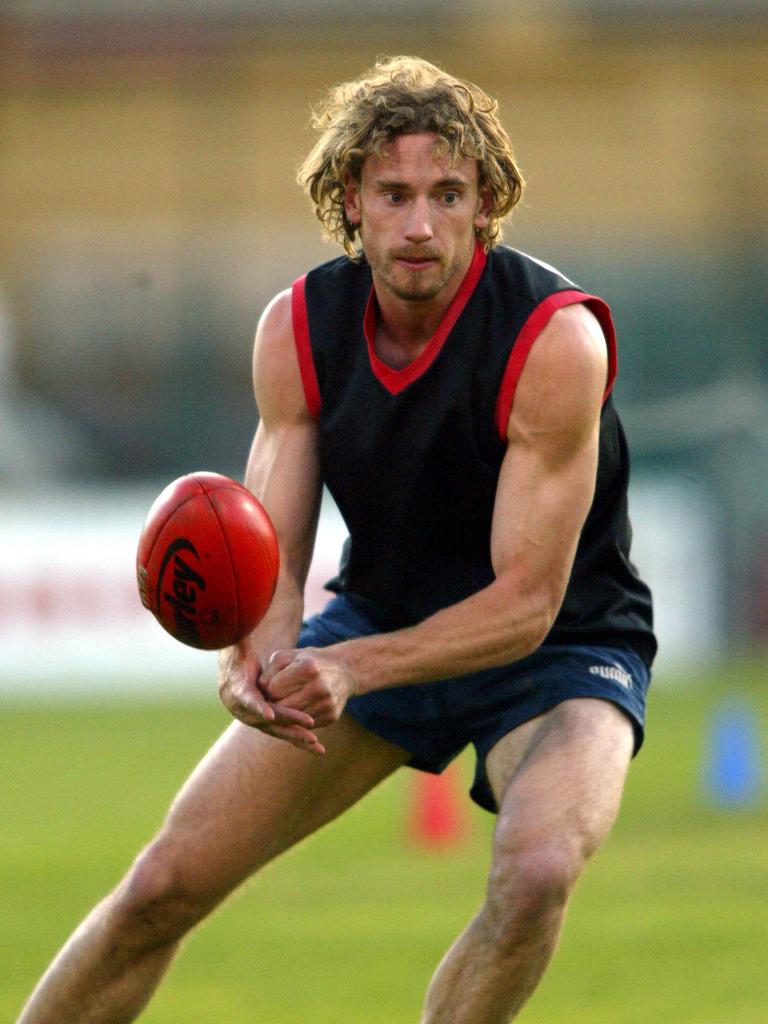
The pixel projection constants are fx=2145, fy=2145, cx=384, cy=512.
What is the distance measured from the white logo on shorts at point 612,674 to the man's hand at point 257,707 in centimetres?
75

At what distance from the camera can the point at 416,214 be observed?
483cm

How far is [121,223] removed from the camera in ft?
90.1

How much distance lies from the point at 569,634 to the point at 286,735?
2.90 feet

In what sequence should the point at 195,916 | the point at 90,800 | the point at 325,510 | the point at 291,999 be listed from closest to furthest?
the point at 195,916, the point at 291,999, the point at 90,800, the point at 325,510

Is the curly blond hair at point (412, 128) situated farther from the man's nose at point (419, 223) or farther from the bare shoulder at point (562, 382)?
the bare shoulder at point (562, 382)

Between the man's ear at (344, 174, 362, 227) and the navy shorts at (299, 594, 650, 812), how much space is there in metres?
1.13

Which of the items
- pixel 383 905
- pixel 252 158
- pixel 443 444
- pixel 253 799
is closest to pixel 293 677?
pixel 253 799

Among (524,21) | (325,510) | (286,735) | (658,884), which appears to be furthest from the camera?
(524,21)

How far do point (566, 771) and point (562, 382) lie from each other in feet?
2.87

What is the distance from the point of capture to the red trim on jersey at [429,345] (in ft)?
16.6

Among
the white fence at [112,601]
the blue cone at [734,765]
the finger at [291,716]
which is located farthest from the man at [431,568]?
the white fence at [112,601]

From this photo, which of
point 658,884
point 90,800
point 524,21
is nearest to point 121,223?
point 524,21

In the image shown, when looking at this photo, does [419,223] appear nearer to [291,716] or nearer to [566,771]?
[291,716]

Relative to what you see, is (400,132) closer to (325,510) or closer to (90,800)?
(90,800)
